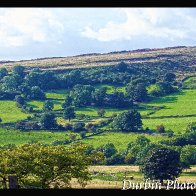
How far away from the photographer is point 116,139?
6944cm

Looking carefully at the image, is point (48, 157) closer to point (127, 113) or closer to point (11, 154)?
point (11, 154)

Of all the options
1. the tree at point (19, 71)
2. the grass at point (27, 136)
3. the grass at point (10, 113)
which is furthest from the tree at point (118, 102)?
the tree at point (19, 71)

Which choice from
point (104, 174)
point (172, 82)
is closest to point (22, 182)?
point (104, 174)

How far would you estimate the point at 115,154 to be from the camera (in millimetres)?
57719

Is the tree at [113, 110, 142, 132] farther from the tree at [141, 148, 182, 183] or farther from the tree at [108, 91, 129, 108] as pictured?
the tree at [141, 148, 182, 183]

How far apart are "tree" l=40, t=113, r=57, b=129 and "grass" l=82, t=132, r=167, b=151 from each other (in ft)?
30.4

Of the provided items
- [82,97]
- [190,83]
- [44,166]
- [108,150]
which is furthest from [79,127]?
[44,166]

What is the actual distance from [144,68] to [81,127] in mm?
58191

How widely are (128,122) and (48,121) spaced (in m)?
12.9

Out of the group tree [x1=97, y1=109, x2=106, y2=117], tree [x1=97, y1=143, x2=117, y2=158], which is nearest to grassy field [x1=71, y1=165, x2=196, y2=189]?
tree [x1=97, y1=143, x2=117, y2=158]

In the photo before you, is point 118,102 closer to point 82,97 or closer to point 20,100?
point 82,97

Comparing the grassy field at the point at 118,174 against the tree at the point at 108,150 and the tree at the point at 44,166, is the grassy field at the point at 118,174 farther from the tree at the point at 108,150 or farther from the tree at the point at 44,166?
the tree at the point at 44,166

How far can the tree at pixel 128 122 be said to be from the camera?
74.2 m

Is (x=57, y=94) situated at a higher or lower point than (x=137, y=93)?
lower
